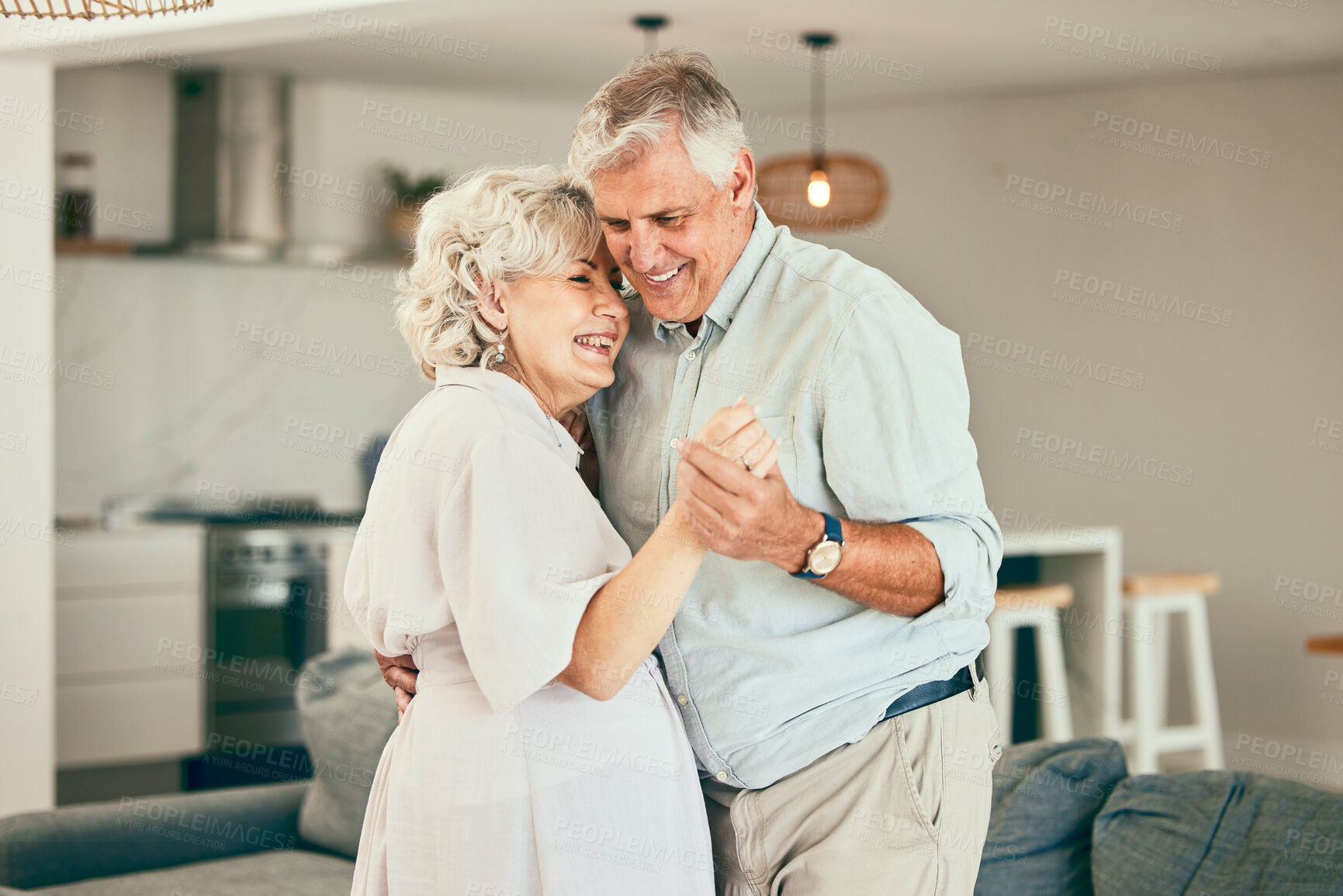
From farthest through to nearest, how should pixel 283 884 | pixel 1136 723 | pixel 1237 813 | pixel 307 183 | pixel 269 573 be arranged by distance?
pixel 307 183 < pixel 269 573 < pixel 1136 723 < pixel 283 884 < pixel 1237 813

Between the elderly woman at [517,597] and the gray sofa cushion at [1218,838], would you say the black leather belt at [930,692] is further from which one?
the gray sofa cushion at [1218,838]

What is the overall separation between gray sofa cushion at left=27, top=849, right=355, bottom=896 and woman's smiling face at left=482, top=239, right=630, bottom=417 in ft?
5.34

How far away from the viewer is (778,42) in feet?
16.7

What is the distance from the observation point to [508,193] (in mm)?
1606

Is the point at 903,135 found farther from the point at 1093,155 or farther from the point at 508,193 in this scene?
the point at 508,193

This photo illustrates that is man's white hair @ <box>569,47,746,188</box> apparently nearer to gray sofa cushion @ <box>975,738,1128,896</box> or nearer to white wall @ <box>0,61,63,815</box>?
gray sofa cushion @ <box>975,738,1128,896</box>

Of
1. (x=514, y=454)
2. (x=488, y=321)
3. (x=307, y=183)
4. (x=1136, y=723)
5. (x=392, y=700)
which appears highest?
(x=307, y=183)

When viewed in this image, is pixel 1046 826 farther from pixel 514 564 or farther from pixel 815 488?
pixel 514 564

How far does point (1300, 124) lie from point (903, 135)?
190 cm

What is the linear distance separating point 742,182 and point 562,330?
31 cm

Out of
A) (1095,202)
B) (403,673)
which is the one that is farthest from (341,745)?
(1095,202)

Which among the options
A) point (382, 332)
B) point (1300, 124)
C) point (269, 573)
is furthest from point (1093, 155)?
point (269, 573)

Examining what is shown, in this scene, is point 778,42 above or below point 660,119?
above

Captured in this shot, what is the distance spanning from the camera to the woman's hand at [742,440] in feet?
4.23
